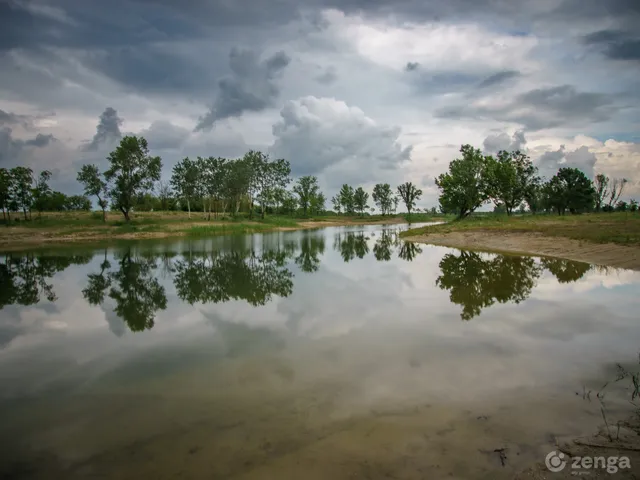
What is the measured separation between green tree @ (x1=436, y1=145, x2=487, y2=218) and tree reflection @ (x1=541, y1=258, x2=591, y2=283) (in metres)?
49.3

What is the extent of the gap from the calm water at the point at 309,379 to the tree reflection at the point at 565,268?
1851 millimetres

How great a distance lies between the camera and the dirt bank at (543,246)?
21.2 meters

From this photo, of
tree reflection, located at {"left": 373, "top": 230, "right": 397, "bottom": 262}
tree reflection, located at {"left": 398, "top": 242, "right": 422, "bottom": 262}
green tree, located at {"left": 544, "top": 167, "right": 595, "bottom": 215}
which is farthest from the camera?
green tree, located at {"left": 544, "top": 167, "right": 595, "bottom": 215}

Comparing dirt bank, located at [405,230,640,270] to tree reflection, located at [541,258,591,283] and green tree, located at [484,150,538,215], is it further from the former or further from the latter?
green tree, located at [484,150,538,215]

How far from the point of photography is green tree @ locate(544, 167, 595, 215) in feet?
272

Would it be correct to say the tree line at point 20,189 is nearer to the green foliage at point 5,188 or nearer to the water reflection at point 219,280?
the green foliage at point 5,188

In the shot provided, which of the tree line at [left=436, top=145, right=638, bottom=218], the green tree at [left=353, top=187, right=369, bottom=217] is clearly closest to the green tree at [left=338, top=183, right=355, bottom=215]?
the green tree at [left=353, top=187, right=369, bottom=217]

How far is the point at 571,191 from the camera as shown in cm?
8344

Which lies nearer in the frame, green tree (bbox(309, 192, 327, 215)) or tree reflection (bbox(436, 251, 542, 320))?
tree reflection (bbox(436, 251, 542, 320))

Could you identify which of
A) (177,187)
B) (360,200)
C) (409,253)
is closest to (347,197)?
(360,200)

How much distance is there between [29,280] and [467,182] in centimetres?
6685

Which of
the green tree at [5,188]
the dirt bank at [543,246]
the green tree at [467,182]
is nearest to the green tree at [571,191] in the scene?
the green tree at [467,182]

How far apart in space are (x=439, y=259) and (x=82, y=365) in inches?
883

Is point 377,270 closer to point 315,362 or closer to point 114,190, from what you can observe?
point 315,362
